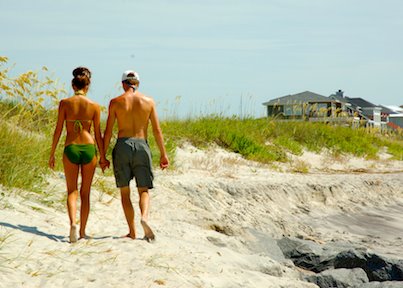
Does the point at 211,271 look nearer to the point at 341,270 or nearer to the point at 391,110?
the point at 341,270

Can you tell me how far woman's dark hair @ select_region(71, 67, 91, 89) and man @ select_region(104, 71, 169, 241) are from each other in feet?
1.15

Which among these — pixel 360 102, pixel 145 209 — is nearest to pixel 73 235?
pixel 145 209

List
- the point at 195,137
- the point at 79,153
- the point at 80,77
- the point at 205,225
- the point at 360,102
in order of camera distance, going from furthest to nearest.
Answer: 1. the point at 360,102
2. the point at 195,137
3. the point at 205,225
4. the point at 80,77
5. the point at 79,153

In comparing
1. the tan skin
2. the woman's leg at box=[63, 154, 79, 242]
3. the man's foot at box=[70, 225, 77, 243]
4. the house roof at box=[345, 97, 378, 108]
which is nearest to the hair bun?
the tan skin

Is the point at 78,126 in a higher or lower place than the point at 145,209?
higher

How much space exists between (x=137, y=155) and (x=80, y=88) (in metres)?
0.91

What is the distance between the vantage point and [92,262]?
6.26 meters

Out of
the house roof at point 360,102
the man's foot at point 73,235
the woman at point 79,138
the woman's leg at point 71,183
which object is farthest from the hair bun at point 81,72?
the house roof at point 360,102

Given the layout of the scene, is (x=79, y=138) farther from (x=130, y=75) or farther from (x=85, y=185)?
(x=130, y=75)

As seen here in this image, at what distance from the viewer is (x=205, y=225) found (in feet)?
32.1

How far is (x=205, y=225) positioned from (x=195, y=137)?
7042mm

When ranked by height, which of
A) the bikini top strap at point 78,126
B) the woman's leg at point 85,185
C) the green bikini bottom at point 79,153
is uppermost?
the bikini top strap at point 78,126

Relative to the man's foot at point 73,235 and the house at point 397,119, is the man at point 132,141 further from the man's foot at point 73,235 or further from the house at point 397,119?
the house at point 397,119

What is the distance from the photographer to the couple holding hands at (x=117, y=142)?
7.01 m
